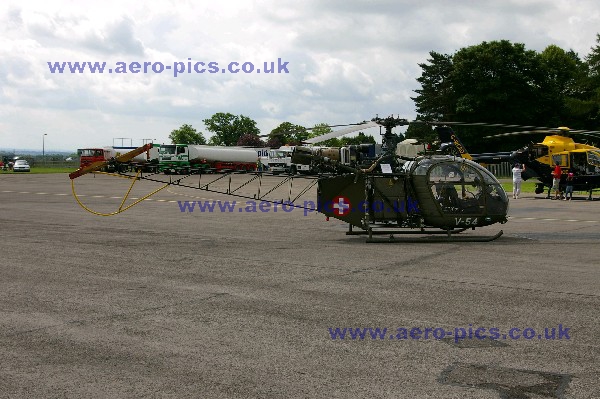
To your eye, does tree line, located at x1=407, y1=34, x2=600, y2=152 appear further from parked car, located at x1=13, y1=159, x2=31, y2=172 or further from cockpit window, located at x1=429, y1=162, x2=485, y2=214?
cockpit window, located at x1=429, y1=162, x2=485, y2=214

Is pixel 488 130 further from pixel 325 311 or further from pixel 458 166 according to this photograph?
pixel 325 311

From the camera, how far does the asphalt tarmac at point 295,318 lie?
5.76 meters

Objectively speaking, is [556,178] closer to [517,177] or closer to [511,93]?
[517,177]

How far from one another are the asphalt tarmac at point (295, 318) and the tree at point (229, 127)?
116 m

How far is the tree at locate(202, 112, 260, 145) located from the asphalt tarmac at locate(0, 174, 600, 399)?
380 feet

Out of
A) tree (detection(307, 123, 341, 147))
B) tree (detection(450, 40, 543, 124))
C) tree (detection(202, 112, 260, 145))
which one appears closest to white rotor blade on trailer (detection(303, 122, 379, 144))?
tree (detection(307, 123, 341, 147))

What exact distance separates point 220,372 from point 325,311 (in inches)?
104

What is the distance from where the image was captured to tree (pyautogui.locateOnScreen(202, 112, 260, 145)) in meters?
131

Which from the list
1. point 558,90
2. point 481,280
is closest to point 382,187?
point 481,280

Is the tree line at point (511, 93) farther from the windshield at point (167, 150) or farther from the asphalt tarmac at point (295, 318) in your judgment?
the asphalt tarmac at point (295, 318)

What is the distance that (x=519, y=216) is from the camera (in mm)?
22891

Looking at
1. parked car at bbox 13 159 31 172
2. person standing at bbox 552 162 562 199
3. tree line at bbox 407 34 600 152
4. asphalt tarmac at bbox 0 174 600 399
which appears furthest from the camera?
parked car at bbox 13 159 31 172

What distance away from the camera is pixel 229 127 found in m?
135

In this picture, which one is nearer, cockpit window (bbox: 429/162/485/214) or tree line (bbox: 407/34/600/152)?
cockpit window (bbox: 429/162/485/214)
